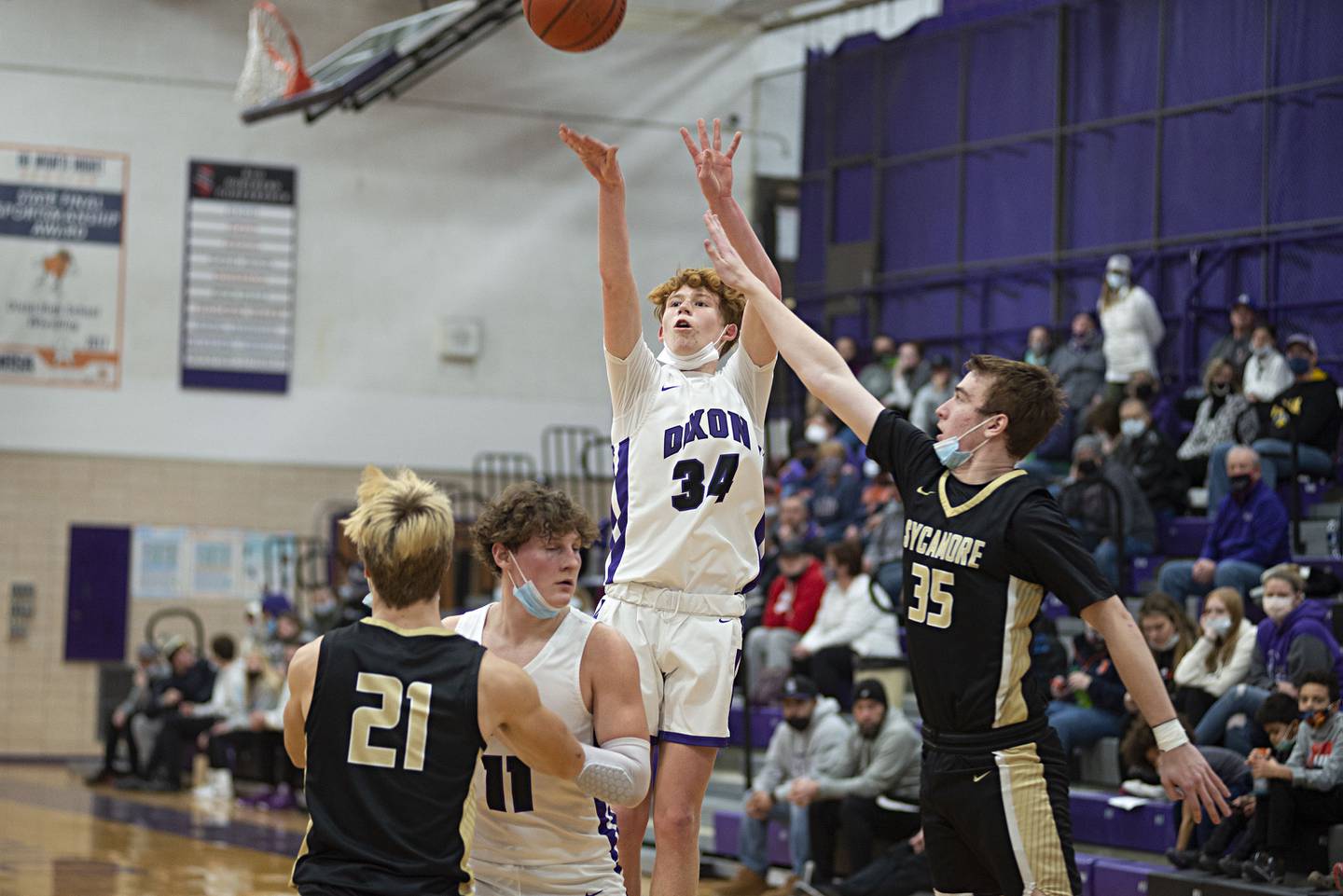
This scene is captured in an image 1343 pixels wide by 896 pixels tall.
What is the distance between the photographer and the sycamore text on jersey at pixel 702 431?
193 inches

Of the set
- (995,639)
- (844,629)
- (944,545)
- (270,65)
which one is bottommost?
(844,629)

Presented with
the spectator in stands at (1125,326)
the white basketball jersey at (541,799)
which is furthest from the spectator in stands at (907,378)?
the white basketball jersey at (541,799)

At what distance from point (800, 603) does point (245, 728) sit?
17.6 feet

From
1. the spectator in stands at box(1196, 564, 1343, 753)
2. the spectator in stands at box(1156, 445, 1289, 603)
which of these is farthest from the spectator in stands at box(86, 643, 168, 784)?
the spectator in stands at box(1196, 564, 1343, 753)

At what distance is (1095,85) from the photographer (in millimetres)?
17047

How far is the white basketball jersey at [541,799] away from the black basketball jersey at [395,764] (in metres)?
0.48

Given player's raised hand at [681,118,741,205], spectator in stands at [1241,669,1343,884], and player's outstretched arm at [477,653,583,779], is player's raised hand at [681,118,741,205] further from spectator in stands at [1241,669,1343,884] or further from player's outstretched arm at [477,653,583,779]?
spectator in stands at [1241,669,1343,884]

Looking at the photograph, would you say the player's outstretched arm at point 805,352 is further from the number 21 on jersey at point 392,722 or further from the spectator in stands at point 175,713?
the spectator in stands at point 175,713

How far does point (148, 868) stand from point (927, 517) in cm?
678

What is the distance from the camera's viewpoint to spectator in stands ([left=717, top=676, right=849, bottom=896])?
31.0ft

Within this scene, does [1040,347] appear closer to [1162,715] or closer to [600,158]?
[600,158]

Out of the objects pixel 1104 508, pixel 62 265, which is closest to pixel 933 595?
pixel 1104 508

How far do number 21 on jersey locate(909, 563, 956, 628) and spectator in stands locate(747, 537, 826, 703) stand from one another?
7636mm

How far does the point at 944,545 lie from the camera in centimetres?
419
